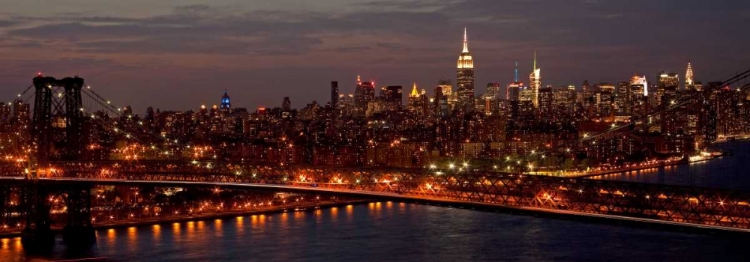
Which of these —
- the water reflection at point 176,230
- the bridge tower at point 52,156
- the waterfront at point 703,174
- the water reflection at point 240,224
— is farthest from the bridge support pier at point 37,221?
the waterfront at point 703,174

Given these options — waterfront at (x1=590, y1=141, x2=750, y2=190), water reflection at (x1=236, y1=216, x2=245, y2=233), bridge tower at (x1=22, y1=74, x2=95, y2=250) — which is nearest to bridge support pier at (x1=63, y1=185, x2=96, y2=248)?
bridge tower at (x1=22, y1=74, x2=95, y2=250)

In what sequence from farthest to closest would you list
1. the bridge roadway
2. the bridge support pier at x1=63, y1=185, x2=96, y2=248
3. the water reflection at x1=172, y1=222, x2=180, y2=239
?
1. the water reflection at x1=172, y1=222, x2=180, y2=239
2. the bridge support pier at x1=63, y1=185, x2=96, y2=248
3. the bridge roadway

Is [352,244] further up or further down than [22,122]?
further down

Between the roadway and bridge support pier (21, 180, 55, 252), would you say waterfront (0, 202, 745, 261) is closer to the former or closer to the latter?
bridge support pier (21, 180, 55, 252)

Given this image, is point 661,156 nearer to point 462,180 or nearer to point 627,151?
point 627,151

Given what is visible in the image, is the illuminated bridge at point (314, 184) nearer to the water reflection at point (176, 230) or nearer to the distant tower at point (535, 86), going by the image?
the water reflection at point (176, 230)

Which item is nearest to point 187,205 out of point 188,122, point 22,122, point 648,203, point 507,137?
point 22,122

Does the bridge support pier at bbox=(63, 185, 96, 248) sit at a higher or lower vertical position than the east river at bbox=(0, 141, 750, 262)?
higher

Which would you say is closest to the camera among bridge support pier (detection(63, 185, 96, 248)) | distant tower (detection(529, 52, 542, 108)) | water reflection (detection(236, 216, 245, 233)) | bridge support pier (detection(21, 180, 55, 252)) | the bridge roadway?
the bridge roadway
